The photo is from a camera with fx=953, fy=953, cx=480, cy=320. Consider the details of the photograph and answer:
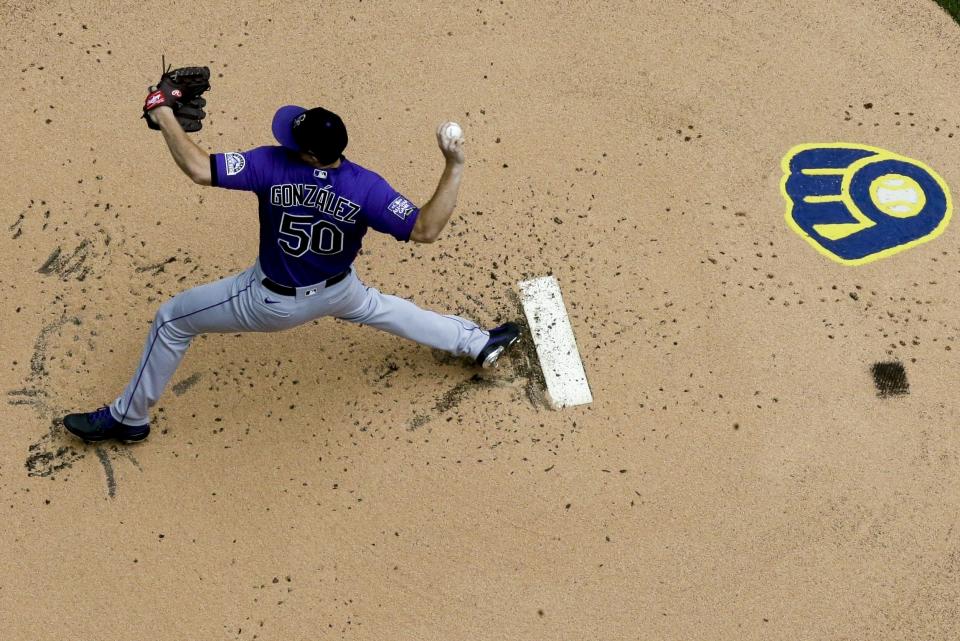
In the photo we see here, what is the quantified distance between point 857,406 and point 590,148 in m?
2.09

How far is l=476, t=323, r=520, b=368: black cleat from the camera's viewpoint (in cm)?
468

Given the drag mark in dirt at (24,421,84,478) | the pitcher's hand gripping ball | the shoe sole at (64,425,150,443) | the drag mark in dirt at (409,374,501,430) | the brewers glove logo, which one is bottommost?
the drag mark in dirt at (24,421,84,478)

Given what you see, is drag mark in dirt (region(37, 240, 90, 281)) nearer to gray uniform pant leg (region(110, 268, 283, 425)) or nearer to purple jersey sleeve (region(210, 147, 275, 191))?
gray uniform pant leg (region(110, 268, 283, 425))

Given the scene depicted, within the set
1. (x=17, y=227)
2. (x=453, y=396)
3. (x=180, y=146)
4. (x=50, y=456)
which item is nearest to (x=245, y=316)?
(x=180, y=146)

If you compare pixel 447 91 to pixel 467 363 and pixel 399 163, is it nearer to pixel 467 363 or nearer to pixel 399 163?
pixel 399 163

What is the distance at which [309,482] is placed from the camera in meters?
4.49

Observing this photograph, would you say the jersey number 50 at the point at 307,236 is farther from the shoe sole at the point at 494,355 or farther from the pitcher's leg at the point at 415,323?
the shoe sole at the point at 494,355

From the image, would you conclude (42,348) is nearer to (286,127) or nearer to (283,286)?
(283,286)

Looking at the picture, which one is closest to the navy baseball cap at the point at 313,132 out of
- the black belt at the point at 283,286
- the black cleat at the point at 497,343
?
the black belt at the point at 283,286

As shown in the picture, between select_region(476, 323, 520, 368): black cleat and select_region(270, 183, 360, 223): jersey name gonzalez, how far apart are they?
120 centimetres

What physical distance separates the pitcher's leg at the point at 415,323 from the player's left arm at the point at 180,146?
0.90 metres

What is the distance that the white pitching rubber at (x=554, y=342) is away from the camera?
4754 millimetres

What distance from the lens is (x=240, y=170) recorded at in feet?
12.2

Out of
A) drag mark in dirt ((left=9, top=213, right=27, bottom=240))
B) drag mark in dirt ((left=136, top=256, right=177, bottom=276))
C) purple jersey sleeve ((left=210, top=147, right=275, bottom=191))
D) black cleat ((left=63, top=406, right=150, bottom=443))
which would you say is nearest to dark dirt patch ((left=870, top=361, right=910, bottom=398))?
purple jersey sleeve ((left=210, top=147, right=275, bottom=191))
